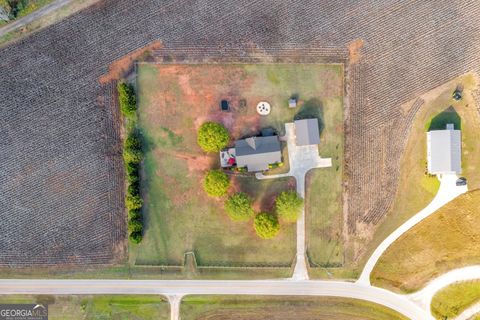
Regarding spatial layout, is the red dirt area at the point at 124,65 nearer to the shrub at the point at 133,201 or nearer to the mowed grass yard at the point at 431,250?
the shrub at the point at 133,201

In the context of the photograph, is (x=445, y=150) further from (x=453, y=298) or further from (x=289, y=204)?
(x=289, y=204)

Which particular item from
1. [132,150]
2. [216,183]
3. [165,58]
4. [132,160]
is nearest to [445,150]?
[216,183]

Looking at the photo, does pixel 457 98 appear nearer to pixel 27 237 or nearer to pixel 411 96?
pixel 411 96

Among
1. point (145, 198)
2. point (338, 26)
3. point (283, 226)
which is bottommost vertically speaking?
point (283, 226)

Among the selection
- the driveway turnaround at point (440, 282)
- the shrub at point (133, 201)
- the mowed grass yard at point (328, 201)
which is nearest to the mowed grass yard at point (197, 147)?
the shrub at point (133, 201)

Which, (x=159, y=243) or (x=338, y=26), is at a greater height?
(x=338, y=26)

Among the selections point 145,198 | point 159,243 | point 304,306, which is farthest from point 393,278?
point 145,198

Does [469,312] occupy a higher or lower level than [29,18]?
lower
